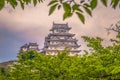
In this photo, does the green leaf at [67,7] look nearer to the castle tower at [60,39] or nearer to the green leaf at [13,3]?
the green leaf at [13,3]

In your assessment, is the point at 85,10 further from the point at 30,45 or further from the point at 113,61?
the point at 30,45

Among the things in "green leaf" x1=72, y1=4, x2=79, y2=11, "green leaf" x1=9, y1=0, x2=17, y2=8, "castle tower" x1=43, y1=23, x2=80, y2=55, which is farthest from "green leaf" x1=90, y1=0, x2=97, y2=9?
"castle tower" x1=43, y1=23, x2=80, y2=55

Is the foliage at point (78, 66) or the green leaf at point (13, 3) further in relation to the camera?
the foliage at point (78, 66)

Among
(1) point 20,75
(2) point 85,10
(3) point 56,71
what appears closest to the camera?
(2) point 85,10

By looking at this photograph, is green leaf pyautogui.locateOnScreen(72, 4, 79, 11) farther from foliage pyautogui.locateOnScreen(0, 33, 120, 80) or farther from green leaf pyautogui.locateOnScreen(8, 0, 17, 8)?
foliage pyautogui.locateOnScreen(0, 33, 120, 80)

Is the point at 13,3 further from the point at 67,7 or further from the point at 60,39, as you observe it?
the point at 60,39

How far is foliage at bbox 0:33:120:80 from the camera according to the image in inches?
578

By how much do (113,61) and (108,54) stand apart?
333 mm

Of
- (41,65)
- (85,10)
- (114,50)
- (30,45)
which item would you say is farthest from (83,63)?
(30,45)

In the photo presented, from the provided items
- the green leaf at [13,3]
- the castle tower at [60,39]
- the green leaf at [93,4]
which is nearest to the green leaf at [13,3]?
the green leaf at [13,3]

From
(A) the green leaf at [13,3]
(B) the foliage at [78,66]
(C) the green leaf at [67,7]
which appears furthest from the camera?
(B) the foliage at [78,66]

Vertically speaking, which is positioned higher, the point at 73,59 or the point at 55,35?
the point at 55,35

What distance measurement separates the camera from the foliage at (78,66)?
14.7 metres

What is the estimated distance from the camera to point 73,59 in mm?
18859
